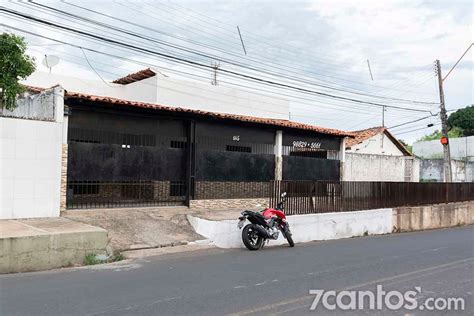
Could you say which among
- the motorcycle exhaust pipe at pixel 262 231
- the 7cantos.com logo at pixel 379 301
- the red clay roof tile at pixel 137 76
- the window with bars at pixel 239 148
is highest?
the red clay roof tile at pixel 137 76

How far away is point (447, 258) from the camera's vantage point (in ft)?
33.4

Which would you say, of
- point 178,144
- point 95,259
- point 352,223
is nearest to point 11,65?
point 95,259

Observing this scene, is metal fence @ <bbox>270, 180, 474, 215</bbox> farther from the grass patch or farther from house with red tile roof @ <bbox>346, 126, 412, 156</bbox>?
house with red tile roof @ <bbox>346, 126, 412, 156</bbox>

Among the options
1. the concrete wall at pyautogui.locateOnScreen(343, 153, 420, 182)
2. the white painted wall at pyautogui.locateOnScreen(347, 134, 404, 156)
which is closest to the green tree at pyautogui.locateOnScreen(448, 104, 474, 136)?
the white painted wall at pyautogui.locateOnScreen(347, 134, 404, 156)

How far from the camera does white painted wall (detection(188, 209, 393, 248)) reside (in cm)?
1206

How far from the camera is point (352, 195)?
1616 cm

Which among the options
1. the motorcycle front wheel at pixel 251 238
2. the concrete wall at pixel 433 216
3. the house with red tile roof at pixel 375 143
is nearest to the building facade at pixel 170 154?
the concrete wall at pixel 433 216

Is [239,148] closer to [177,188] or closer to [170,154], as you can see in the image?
[177,188]

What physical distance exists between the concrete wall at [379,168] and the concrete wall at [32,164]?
15119mm

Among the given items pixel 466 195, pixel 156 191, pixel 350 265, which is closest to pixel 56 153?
pixel 156 191

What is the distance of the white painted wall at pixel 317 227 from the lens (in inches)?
475

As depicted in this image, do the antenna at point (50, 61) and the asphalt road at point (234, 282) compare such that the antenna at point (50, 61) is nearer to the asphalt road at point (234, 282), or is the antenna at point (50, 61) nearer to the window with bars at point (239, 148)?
the window with bars at point (239, 148)

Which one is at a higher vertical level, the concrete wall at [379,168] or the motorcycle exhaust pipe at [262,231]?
the concrete wall at [379,168]

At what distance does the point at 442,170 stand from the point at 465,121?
27.2 m
